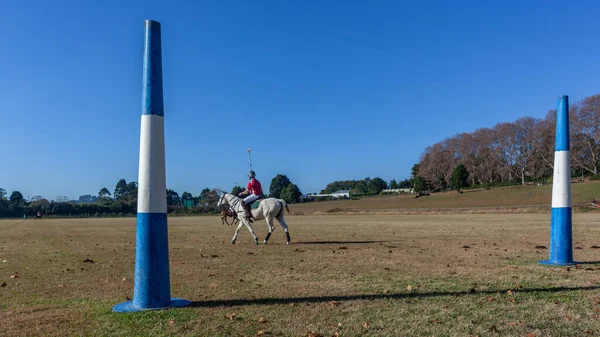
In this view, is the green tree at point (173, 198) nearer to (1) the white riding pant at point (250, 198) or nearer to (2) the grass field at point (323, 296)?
(1) the white riding pant at point (250, 198)

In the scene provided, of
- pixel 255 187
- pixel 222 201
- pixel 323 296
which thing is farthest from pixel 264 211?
pixel 323 296

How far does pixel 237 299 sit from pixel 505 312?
4094 mm

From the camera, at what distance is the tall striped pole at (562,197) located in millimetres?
12359

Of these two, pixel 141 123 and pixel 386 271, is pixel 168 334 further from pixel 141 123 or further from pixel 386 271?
A: pixel 386 271

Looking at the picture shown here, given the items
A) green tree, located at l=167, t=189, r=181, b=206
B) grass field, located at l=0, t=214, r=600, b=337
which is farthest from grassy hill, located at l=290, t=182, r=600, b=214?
green tree, located at l=167, t=189, r=181, b=206

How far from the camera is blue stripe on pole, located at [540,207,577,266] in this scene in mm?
12312

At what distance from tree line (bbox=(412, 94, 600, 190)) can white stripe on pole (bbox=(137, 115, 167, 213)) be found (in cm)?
10318

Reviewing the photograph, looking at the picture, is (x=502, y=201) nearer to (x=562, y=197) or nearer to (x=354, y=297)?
(x=562, y=197)

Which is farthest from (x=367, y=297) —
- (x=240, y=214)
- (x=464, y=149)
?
(x=464, y=149)

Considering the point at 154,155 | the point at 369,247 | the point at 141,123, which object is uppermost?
the point at 141,123

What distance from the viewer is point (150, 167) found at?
8164 mm

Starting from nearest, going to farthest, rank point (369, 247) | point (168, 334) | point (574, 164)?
point (168, 334) < point (369, 247) < point (574, 164)

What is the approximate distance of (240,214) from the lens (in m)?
22.0

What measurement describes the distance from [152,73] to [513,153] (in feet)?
435
